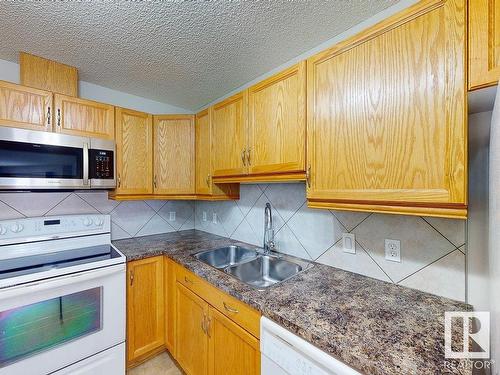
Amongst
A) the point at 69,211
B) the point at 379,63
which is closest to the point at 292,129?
the point at 379,63

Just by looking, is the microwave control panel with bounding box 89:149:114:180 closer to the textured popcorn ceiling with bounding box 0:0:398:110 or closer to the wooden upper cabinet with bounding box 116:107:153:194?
the wooden upper cabinet with bounding box 116:107:153:194

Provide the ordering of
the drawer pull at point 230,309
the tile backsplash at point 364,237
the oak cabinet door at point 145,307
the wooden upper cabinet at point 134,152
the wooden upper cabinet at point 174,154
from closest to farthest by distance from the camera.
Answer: the tile backsplash at point 364,237 < the drawer pull at point 230,309 < the oak cabinet door at point 145,307 < the wooden upper cabinet at point 134,152 < the wooden upper cabinet at point 174,154

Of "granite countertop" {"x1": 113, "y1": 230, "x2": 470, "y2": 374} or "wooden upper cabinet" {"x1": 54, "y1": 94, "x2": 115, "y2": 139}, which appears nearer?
"granite countertop" {"x1": 113, "y1": 230, "x2": 470, "y2": 374}

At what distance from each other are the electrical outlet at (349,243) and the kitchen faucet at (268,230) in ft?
1.80

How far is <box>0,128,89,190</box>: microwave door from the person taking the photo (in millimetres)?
1359

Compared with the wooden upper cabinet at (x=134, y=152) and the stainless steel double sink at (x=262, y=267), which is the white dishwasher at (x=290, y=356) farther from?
the wooden upper cabinet at (x=134, y=152)

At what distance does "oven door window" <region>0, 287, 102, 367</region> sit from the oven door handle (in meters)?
0.10

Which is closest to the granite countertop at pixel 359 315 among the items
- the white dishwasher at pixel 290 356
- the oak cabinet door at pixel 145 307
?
the white dishwasher at pixel 290 356

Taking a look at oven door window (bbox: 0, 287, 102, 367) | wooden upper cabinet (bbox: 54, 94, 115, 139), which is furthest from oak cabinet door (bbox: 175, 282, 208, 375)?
wooden upper cabinet (bbox: 54, 94, 115, 139)

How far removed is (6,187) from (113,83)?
3.82 ft

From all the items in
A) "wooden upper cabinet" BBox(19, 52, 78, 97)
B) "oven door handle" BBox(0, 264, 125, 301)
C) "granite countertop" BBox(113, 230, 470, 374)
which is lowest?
"oven door handle" BBox(0, 264, 125, 301)

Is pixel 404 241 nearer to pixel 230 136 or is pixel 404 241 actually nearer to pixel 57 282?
pixel 230 136

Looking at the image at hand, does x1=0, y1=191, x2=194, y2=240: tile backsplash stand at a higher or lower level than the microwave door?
lower

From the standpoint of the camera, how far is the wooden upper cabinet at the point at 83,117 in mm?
1578
